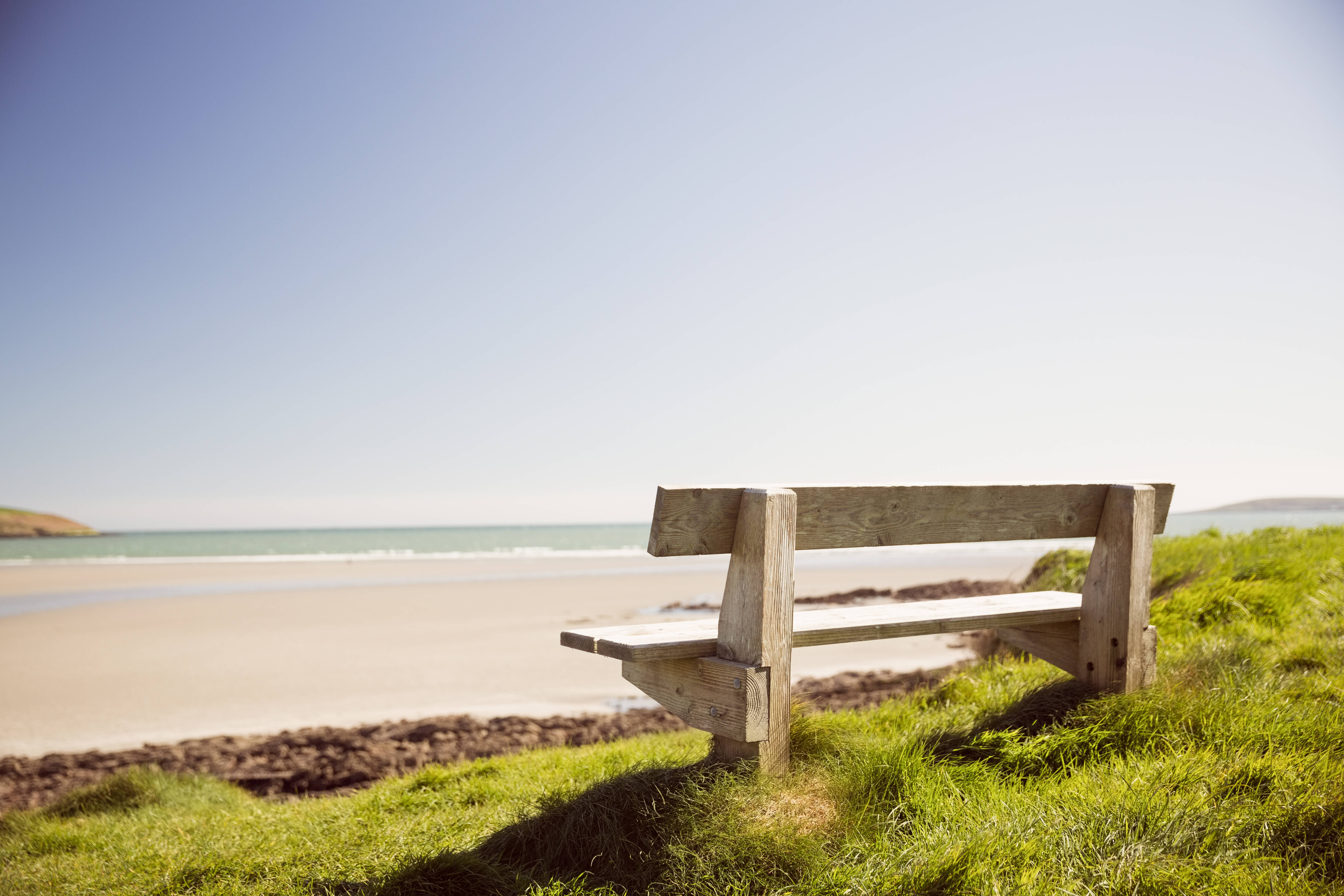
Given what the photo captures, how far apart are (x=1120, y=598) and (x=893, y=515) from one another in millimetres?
1411

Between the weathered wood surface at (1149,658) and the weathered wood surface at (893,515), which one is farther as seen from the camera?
the weathered wood surface at (1149,658)

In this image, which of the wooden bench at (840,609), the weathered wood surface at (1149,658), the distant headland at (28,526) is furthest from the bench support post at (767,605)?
the distant headland at (28,526)

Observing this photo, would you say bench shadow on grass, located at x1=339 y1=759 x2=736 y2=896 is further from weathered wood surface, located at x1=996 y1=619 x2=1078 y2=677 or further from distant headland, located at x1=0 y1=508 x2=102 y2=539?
distant headland, located at x1=0 y1=508 x2=102 y2=539

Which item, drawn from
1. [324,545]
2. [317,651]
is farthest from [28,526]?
[317,651]

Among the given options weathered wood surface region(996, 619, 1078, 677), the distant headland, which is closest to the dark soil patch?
weathered wood surface region(996, 619, 1078, 677)

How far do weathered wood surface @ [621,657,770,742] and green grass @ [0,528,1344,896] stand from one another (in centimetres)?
17

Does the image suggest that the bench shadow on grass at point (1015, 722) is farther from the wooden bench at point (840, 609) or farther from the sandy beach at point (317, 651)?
the sandy beach at point (317, 651)

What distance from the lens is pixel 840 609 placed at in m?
3.75

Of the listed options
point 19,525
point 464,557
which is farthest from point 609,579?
point 19,525

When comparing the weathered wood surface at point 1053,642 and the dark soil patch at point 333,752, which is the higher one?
the weathered wood surface at point 1053,642

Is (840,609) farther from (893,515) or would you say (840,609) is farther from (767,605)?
(767,605)

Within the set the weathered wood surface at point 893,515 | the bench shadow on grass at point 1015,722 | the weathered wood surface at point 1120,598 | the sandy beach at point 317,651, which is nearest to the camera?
the weathered wood surface at point 893,515

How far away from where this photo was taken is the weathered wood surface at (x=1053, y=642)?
13.2 feet

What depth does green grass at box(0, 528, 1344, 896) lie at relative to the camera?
2.42 metres
